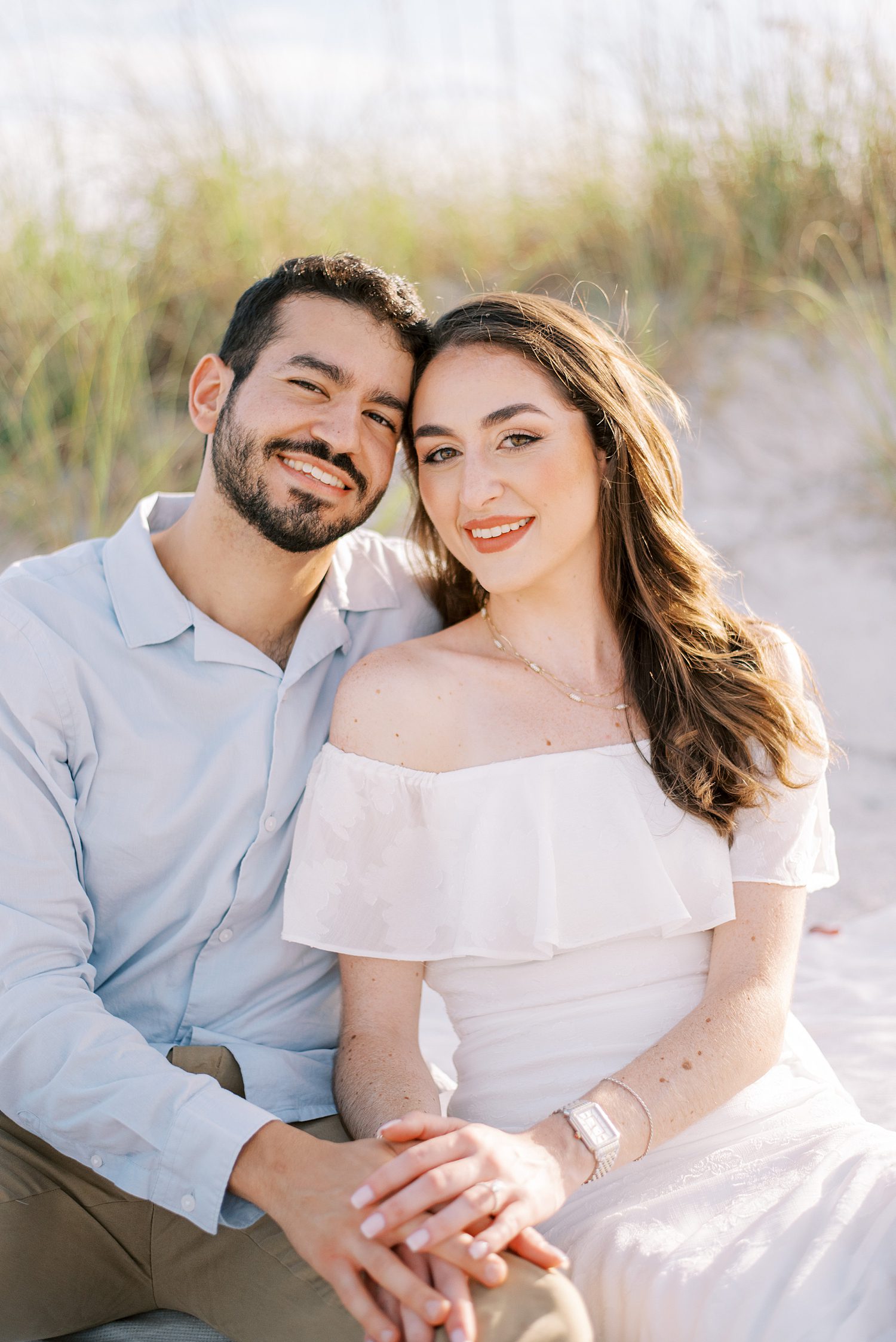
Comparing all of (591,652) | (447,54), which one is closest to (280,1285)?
(591,652)

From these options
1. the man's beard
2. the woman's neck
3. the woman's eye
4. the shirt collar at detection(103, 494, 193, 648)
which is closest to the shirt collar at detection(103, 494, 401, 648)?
the shirt collar at detection(103, 494, 193, 648)

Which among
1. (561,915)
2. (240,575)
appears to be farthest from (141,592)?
(561,915)

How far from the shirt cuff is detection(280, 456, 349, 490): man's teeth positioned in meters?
1.22

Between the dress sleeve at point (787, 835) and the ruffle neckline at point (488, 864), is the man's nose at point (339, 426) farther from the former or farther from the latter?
the dress sleeve at point (787, 835)

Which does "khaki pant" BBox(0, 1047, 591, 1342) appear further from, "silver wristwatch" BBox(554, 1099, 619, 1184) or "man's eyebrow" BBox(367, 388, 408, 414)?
"man's eyebrow" BBox(367, 388, 408, 414)

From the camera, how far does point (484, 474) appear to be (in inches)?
95.0

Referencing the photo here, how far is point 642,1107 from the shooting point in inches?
80.8

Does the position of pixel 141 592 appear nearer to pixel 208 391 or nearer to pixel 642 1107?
pixel 208 391

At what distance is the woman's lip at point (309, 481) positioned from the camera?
2490 millimetres

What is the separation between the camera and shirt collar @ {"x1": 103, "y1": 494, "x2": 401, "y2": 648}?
2398 millimetres

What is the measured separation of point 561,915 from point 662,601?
79 cm

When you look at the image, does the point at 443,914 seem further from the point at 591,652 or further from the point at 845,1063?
the point at 845,1063

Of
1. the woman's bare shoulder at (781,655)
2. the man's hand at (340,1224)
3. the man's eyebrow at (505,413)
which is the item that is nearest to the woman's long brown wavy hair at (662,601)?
the woman's bare shoulder at (781,655)

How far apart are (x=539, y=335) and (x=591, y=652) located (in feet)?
2.26
